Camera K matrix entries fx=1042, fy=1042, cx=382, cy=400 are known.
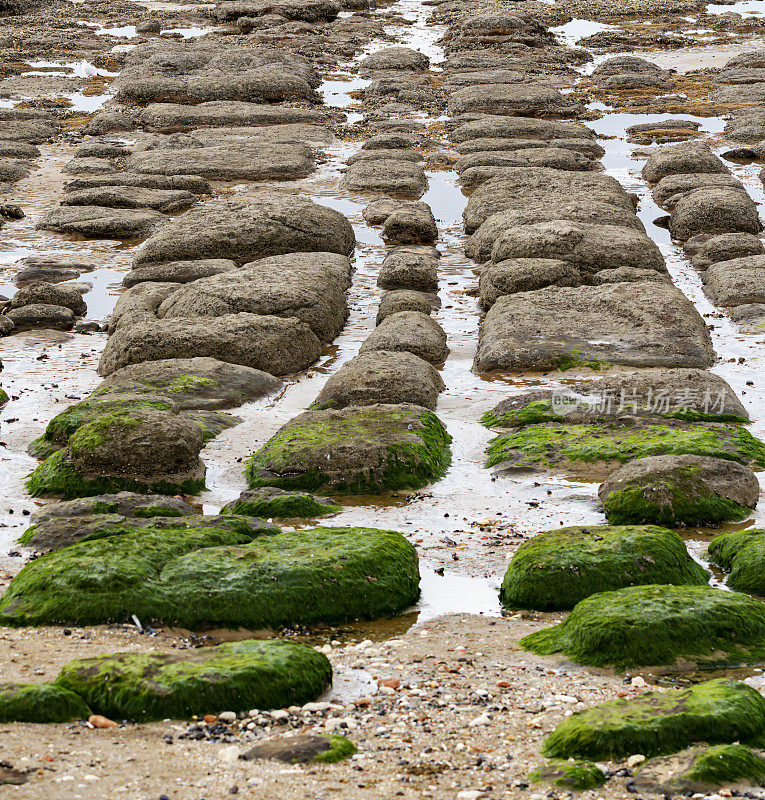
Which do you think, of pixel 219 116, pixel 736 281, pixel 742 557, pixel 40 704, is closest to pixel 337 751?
pixel 40 704

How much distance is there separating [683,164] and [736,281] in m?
8.18

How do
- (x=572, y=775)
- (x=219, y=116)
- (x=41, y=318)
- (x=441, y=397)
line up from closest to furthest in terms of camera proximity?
(x=572, y=775) < (x=441, y=397) < (x=41, y=318) < (x=219, y=116)

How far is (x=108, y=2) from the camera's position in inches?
1905

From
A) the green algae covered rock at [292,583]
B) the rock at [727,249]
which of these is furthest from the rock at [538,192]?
the green algae covered rock at [292,583]

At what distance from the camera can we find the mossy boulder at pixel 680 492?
959cm

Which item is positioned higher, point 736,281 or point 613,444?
point 613,444

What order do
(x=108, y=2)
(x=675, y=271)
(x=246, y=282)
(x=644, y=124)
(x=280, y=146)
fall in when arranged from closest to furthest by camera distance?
(x=246, y=282)
(x=675, y=271)
(x=280, y=146)
(x=644, y=124)
(x=108, y=2)

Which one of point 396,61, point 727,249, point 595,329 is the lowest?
point 727,249

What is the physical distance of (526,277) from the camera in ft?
54.5

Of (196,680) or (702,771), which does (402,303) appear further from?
(702,771)

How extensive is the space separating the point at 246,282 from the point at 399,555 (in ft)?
28.1

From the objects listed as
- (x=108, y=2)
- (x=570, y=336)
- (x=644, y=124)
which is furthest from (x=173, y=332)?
(x=108, y=2)

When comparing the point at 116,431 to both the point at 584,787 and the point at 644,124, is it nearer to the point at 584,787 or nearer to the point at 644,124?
the point at 584,787

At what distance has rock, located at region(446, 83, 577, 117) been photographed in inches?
1213
